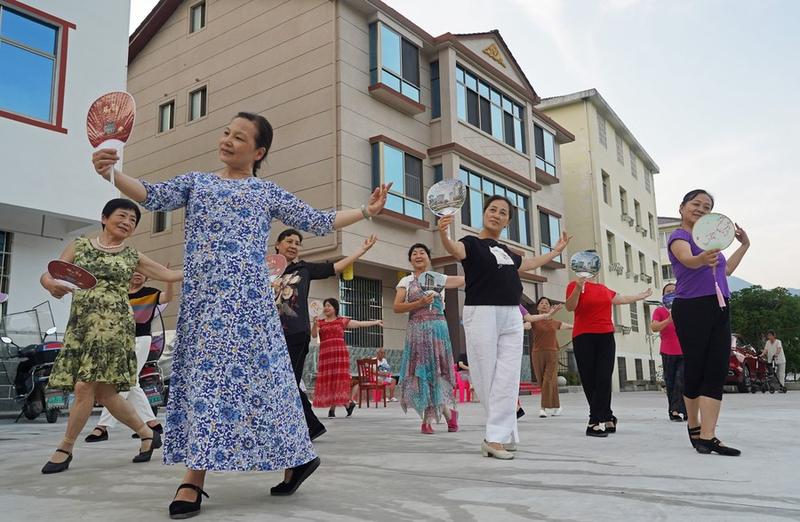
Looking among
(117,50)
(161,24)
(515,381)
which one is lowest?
(515,381)

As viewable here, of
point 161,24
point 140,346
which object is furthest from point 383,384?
point 161,24

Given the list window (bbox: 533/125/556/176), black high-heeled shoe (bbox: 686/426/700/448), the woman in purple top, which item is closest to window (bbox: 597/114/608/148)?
window (bbox: 533/125/556/176)

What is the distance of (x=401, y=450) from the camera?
5.36 m

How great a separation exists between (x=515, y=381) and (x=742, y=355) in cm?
1611

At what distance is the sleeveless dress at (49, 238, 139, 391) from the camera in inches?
179

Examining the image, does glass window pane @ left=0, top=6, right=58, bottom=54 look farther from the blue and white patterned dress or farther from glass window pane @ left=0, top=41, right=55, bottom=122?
the blue and white patterned dress

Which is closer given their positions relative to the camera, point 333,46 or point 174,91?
point 333,46

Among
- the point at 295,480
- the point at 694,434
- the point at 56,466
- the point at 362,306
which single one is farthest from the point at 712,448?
the point at 362,306

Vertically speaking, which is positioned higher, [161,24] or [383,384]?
[161,24]

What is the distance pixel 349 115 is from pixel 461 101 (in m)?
5.07

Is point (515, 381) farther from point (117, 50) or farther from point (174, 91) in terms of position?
point (174, 91)

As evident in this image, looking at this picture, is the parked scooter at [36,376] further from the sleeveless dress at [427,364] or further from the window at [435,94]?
the window at [435,94]

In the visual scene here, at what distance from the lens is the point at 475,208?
21.5 m

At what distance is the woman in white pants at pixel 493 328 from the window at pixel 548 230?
21.4 meters
